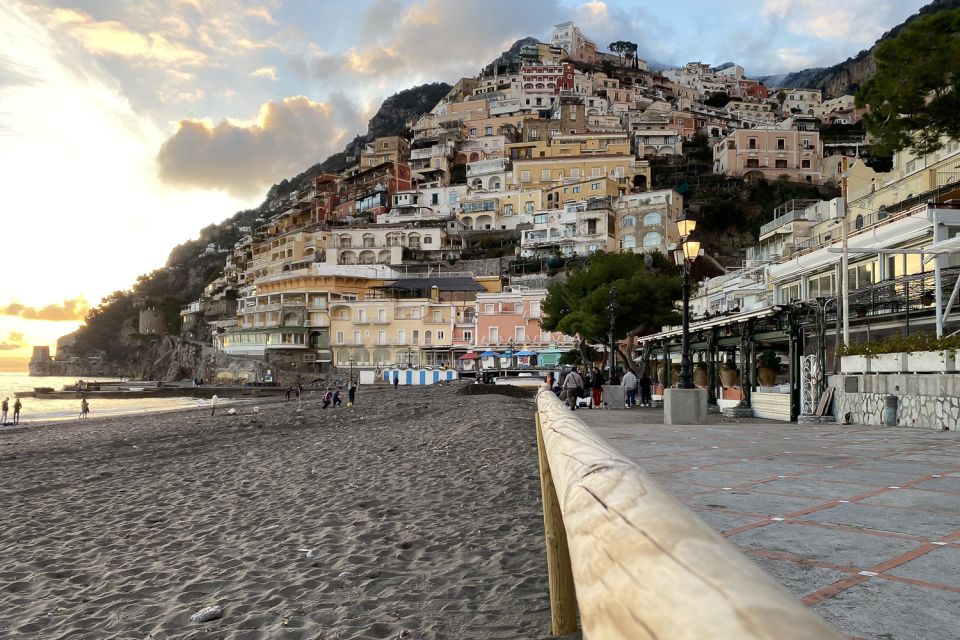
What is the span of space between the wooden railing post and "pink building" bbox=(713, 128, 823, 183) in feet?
284

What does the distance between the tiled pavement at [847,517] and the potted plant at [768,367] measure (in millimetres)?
18435

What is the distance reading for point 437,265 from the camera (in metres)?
76.6

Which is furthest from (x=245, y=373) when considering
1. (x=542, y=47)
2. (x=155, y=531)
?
(x=542, y=47)

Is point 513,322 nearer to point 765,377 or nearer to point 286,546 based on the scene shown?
point 765,377

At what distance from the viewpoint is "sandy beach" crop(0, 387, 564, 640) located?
433 centimetres

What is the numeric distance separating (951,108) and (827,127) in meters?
99.8

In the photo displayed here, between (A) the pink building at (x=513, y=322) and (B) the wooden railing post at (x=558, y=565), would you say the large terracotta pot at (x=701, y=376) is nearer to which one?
(B) the wooden railing post at (x=558, y=565)

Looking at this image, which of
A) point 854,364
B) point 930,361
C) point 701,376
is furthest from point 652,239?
point 930,361

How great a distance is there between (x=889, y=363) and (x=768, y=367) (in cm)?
1701

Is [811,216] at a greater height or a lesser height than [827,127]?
lesser

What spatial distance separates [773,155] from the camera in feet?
270

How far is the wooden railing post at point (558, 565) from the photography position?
2.78 meters

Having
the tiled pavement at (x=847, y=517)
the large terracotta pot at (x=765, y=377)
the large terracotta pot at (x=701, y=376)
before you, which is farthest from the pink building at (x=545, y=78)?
the tiled pavement at (x=847, y=517)

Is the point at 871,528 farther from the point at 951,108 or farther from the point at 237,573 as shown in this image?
the point at 951,108
